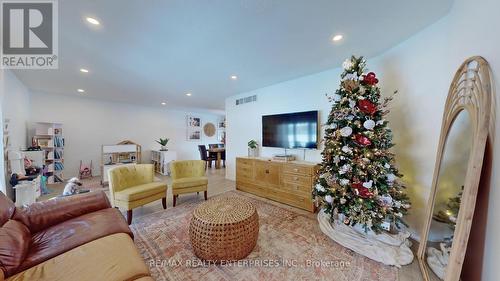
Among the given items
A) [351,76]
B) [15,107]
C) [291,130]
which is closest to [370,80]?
[351,76]

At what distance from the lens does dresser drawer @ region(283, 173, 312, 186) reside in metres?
2.93

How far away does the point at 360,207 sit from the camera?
6.50 feet

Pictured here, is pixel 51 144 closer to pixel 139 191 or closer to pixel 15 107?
pixel 15 107

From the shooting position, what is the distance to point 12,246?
1.17m

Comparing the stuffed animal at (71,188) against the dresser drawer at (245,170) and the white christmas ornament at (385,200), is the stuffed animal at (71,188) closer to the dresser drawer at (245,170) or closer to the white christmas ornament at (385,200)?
the dresser drawer at (245,170)

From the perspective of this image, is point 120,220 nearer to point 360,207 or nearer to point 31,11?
point 31,11

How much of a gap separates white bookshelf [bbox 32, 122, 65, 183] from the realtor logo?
223 cm

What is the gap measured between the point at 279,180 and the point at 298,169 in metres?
0.47

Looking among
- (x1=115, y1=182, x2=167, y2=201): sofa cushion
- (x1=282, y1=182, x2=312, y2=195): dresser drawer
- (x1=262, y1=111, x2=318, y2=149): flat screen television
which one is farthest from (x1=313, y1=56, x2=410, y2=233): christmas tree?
(x1=115, y1=182, x2=167, y2=201): sofa cushion

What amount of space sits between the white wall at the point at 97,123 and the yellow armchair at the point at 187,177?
3.97 m

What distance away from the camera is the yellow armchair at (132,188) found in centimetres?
→ 249

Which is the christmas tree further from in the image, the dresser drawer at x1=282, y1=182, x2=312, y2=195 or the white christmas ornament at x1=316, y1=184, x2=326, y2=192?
the dresser drawer at x1=282, y1=182, x2=312, y2=195

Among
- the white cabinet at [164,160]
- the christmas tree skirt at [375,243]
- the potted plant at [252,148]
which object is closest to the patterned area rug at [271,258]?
the christmas tree skirt at [375,243]

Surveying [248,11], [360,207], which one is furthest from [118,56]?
[360,207]
